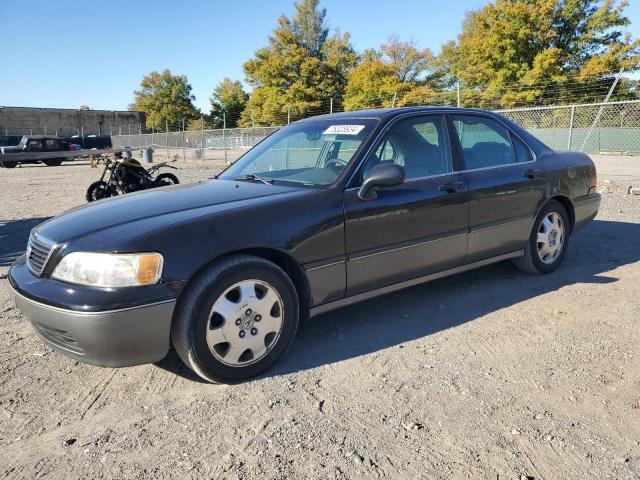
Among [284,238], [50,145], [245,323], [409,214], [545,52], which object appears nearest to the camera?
[245,323]

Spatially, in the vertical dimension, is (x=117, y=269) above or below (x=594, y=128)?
below

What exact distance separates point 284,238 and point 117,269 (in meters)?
0.95

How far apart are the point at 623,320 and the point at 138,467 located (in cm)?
345

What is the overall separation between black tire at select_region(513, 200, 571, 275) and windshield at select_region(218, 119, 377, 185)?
2.01 meters

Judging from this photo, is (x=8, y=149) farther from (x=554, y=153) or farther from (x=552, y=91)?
(x=552, y=91)

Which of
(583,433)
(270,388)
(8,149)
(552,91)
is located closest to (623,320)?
(583,433)

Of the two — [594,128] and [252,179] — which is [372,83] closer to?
[594,128]

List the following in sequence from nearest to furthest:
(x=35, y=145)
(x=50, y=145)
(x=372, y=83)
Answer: (x=35, y=145), (x=50, y=145), (x=372, y=83)

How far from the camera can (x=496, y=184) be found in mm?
4281

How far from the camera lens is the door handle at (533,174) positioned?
455cm

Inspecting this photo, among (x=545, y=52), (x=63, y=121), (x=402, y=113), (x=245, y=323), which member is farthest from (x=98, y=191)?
(x=63, y=121)

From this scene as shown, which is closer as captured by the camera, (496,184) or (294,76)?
(496,184)

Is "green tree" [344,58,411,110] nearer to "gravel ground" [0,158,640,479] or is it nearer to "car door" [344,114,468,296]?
"car door" [344,114,468,296]


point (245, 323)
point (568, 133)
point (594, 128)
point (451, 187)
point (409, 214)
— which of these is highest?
point (594, 128)
